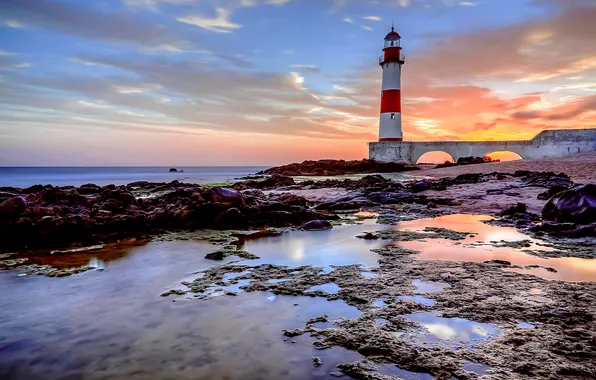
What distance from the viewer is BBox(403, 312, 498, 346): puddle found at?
2.82 metres

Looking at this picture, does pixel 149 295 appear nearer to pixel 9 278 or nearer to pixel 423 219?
pixel 9 278

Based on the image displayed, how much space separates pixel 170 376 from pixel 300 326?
109cm

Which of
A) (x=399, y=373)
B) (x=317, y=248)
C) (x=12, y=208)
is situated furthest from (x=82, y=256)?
(x=399, y=373)

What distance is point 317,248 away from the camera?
627 centimetres

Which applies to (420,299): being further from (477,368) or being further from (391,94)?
(391,94)

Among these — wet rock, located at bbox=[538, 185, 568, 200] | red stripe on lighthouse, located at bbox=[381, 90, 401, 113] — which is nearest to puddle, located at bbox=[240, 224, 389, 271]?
wet rock, located at bbox=[538, 185, 568, 200]

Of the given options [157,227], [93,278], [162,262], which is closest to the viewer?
[93,278]

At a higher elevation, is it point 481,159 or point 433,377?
point 481,159

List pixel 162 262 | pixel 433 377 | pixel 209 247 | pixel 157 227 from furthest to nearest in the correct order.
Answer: pixel 157 227 < pixel 209 247 < pixel 162 262 < pixel 433 377

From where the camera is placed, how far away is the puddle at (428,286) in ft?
12.9

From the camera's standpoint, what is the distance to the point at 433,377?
236 centimetres

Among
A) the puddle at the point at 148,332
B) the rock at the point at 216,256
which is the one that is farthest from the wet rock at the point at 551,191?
the puddle at the point at 148,332

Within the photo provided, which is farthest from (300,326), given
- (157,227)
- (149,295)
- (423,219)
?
(423,219)

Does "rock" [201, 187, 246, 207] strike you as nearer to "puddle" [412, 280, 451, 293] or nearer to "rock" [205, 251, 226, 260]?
"rock" [205, 251, 226, 260]
